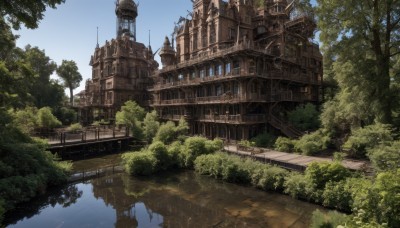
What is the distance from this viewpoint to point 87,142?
34.5 metres

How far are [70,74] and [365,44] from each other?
72.4 metres

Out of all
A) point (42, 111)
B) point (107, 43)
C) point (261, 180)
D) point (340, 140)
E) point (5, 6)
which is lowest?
point (261, 180)

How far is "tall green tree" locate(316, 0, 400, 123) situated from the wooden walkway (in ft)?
14.9

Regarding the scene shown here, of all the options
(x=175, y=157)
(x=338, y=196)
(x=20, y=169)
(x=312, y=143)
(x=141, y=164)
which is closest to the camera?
(x=338, y=196)

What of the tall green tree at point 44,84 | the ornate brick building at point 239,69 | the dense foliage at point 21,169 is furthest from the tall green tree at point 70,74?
the dense foliage at point 21,169

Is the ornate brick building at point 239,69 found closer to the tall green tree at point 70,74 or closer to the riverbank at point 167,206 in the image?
the riverbank at point 167,206

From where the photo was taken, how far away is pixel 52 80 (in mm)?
67125

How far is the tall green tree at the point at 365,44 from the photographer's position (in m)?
20.8

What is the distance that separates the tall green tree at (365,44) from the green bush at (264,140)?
973 cm

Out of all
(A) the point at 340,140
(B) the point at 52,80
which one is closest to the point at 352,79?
(A) the point at 340,140

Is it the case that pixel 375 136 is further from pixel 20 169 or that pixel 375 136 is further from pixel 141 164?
pixel 20 169

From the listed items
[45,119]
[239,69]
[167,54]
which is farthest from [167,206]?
[167,54]

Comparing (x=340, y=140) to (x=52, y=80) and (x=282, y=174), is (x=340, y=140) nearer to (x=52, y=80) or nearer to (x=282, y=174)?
(x=282, y=174)

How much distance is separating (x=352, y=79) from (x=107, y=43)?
5644 centimetres
